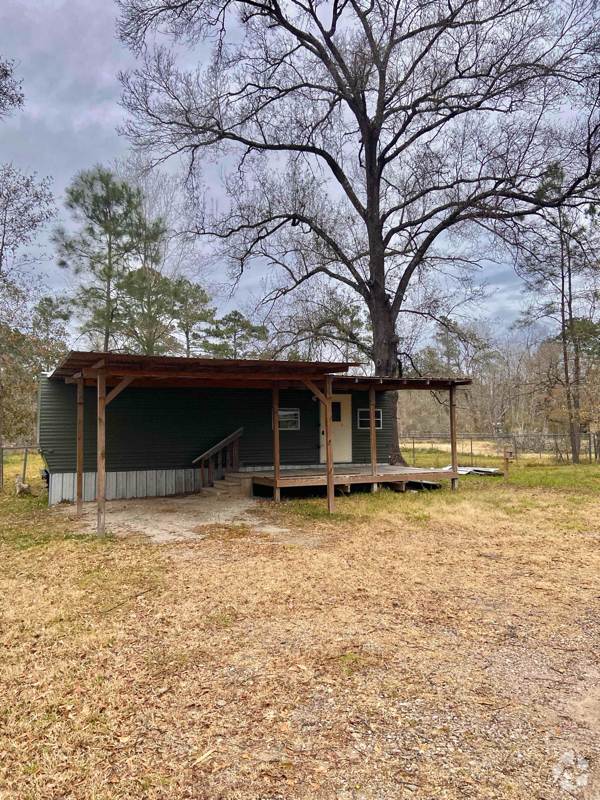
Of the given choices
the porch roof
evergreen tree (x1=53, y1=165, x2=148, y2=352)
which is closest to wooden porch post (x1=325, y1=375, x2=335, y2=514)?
the porch roof

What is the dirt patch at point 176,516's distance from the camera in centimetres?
793

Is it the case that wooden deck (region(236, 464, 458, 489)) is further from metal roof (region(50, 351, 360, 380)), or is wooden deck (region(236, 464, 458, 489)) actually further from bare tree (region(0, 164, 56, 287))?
bare tree (region(0, 164, 56, 287))

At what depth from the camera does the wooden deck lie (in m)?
10.7

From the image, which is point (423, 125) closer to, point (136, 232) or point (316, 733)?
point (136, 232)

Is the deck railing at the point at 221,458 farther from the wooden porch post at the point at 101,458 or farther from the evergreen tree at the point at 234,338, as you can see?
the evergreen tree at the point at 234,338

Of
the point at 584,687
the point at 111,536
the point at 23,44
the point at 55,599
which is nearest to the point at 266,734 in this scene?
the point at 584,687

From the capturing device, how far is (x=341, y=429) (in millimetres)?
13445

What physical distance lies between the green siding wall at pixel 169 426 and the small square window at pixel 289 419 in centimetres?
10

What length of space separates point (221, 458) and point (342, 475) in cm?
291

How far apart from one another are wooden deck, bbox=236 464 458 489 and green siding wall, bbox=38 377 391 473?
0.79 metres

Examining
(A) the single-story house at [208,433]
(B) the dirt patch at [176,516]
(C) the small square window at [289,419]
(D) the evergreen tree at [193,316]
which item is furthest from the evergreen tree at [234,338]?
(B) the dirt patch at [176,516]

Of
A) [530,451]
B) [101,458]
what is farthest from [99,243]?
[530,451]

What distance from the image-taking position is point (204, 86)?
14.4 meters

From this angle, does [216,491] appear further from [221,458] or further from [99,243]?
[99,243]
